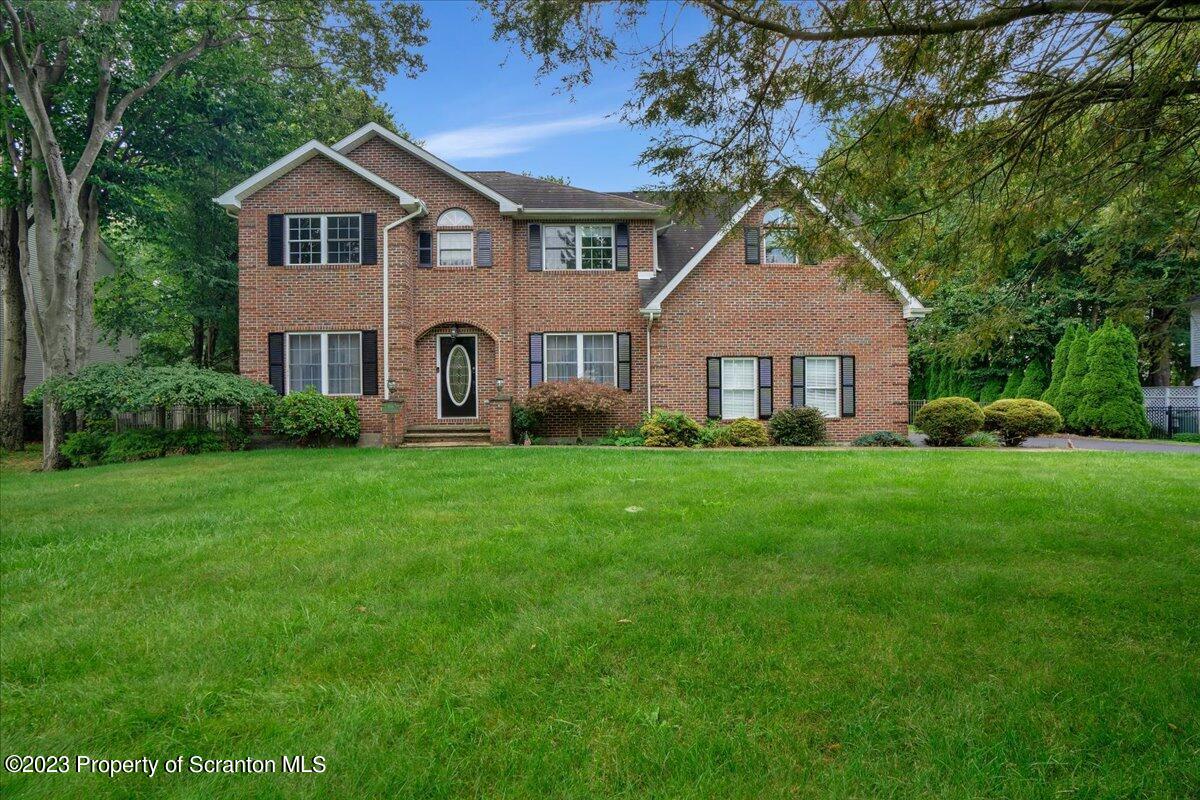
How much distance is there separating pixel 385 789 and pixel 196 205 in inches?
799

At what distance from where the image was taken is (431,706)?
2.61m

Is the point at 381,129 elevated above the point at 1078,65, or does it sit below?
above

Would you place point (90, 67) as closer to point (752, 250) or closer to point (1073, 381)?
point (752, 250)

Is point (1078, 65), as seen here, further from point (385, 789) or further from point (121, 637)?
point (121, 637)

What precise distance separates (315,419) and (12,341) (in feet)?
34.6

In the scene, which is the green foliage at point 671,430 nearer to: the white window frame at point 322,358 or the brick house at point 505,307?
the brick house at point 505,307

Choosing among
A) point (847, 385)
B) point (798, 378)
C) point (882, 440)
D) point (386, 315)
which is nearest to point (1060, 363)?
point (847, 385)

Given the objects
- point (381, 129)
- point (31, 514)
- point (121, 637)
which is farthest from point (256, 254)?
point (121, 637)

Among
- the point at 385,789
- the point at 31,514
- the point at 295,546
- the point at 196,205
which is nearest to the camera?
the point at 385,789

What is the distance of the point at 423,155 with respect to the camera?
15.1 meters

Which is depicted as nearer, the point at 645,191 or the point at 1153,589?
the point at 1153,589

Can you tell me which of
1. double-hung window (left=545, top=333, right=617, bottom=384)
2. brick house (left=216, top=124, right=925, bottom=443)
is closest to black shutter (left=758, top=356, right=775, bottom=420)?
brick house (left=216, top=124, right=925, bottom=443)

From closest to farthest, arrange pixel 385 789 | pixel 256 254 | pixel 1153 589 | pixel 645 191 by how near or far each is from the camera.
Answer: pixel 385 789, pixel 1153 589, pixel 645 191, pixel 256 254

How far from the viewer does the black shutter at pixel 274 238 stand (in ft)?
48.3
